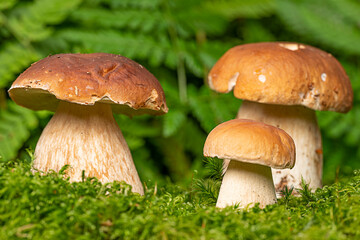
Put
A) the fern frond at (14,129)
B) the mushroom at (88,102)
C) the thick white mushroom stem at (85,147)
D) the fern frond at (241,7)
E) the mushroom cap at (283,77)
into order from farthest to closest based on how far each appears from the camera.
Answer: the fern frond at (241,7) < the fern frond at (14,129) < the mushroom cap at (283,77) < the thick white mushroom stem at (85,147) < the mushroom at (88,102)

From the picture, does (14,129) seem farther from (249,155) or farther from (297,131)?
(297,131)

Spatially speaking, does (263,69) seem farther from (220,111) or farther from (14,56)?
(14,56)

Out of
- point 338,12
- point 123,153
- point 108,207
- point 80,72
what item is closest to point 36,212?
point 108,207

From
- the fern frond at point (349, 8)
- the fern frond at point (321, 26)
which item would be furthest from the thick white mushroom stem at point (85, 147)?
the fern frond at point (349, 8)

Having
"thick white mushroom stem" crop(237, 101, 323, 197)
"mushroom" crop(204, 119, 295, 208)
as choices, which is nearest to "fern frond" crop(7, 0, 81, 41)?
"thick white mushroom stem" crop(237, 101, 323, 197)

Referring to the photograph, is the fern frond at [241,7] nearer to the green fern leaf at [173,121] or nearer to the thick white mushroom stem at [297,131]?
the green fern leaf at [173,121]
